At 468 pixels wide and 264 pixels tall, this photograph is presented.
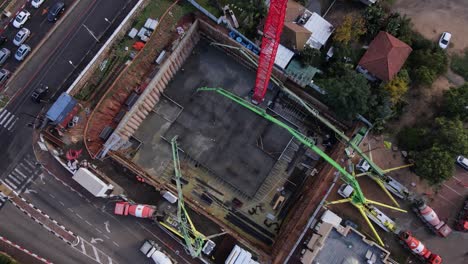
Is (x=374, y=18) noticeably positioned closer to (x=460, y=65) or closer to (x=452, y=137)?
(x=460, y=65)

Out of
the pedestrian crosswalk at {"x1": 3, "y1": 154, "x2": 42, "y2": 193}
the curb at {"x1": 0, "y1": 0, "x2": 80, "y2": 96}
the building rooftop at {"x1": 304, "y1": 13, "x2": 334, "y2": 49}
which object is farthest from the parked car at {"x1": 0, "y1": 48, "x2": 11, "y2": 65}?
the building rooftop at {"x1": 304, "y1": 13, "x2": 334, "y2": 49}

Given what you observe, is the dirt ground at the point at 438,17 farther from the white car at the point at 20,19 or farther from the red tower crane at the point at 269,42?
the white car at the point at 20,19

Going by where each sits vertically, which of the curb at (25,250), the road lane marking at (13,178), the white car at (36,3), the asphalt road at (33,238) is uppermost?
the white car at (36,3)

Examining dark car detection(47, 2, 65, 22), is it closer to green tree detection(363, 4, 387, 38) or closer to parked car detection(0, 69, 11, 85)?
parked car detection(0, 69, 11, 85)

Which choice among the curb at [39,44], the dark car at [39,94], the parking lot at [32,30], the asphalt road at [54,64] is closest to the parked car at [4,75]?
the curb at [39,44]

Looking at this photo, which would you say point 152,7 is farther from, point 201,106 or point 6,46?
point 6,46

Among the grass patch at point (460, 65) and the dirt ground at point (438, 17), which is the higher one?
the dirt ground at point (438, 17)
